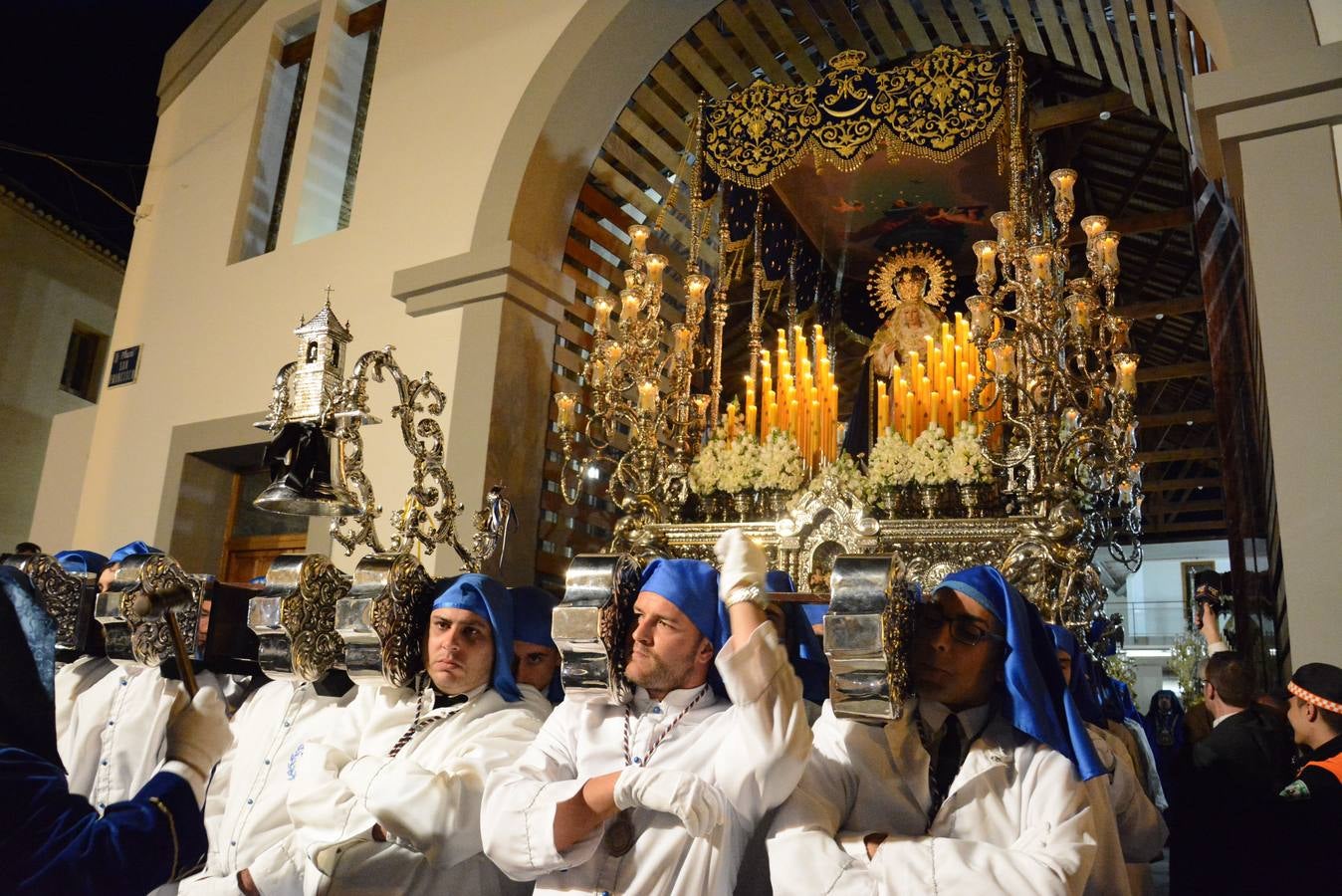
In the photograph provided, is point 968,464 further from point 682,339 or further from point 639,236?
point 639,236

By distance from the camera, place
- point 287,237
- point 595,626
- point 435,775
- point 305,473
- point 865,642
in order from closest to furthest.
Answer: point 865,642 → point 595,626 → point 435,775 → point 305,473 → point 287,237

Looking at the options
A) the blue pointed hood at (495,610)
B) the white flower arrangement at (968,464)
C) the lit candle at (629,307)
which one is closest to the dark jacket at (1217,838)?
the blue pointed hood at (495,610)

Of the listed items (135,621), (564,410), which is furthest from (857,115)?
(135,621)

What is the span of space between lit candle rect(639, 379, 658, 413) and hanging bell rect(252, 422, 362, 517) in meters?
2.15

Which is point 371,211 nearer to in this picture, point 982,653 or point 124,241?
point 982,653

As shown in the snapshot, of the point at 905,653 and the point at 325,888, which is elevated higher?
the point at 905,653

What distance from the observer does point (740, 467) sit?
Answer: 663 centimetres

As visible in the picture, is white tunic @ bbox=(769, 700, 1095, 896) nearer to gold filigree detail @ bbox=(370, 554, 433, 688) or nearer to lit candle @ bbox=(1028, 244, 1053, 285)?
gold filigree detail @ bbox=(370, 554, 433, 688)

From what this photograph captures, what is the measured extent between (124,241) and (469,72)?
33.0 feet

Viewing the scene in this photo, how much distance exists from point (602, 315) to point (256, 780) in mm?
3377

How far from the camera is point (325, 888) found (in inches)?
119

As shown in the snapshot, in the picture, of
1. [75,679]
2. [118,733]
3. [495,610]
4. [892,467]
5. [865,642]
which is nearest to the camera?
[865,642]

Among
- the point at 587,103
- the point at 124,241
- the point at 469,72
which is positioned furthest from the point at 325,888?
the point at 124,241

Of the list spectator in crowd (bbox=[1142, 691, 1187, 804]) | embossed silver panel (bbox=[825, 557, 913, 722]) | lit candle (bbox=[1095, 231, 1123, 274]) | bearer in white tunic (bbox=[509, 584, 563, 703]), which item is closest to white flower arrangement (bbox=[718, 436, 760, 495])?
lit candle (bbox=[1095, 231, 1123, 274])
